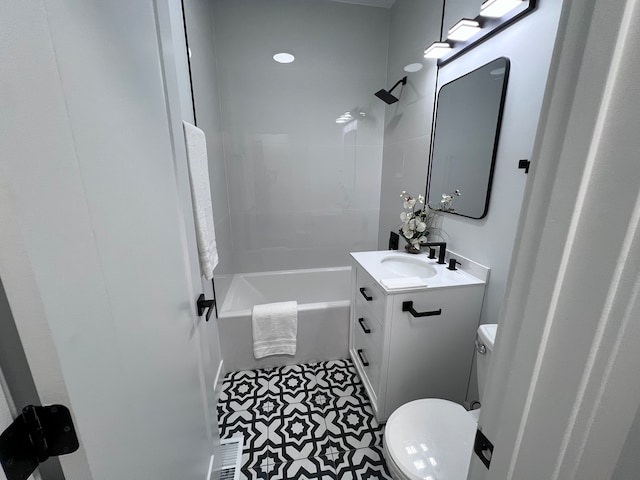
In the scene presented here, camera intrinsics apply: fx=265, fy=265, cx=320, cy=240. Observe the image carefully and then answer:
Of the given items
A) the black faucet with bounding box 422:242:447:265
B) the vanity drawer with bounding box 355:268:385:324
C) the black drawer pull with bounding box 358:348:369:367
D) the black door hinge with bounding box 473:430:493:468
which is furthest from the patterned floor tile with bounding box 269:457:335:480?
the black faucet with bounding box 422:242:447:265

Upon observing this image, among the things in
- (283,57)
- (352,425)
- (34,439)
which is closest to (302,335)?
(352,425)

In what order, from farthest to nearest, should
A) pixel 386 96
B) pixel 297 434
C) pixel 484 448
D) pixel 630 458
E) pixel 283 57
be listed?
pixel 283 57
pixel 386 96
pixel 297 434
pixel 484 448
pixel 630 458

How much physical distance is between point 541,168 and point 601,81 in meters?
0.10

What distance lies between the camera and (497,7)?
3.88 feet

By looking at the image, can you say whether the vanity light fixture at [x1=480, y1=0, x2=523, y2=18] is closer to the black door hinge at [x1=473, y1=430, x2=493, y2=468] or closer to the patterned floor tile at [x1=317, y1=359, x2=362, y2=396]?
the black door hinge at [x1=473, y1=430, x2=493, y2=468]

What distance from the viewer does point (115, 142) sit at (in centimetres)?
51

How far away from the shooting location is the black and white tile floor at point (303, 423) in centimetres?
136

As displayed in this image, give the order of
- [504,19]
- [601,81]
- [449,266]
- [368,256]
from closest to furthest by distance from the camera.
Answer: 1. [601,81]
2. [504,19]
3. [449,266]
4. [368,256]

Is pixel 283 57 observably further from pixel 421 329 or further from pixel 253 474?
pixel 253 474

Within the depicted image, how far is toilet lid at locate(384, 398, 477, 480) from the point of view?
902mm

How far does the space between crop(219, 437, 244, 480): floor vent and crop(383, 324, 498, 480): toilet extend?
840 mm

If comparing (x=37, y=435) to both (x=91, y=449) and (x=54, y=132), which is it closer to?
(x=91, y=449)

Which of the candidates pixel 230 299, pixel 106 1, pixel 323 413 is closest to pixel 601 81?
pixel 106 1

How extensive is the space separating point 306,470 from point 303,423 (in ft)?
0.83
